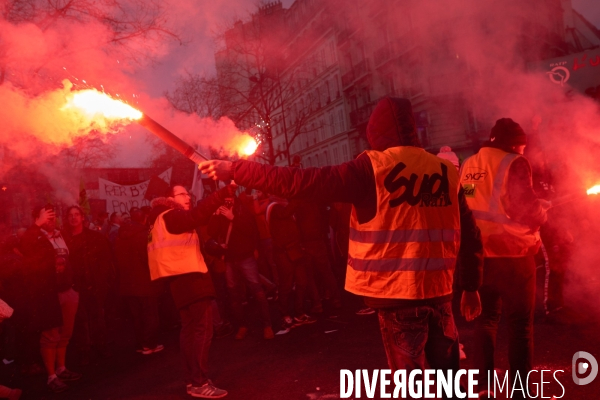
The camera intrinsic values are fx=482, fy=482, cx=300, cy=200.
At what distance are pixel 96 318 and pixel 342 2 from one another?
93.1 feet

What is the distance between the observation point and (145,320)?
6266 millimetres

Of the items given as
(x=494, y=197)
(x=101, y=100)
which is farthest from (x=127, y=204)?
(x=494, y=197)

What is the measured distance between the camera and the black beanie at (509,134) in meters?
3.44

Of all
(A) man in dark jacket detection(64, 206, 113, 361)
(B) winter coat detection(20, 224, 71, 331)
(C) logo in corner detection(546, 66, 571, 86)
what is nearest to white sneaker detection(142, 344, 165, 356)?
(A) man in dark jacket detection(64, 206, 113, 361)

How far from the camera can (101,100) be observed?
11.8 ft

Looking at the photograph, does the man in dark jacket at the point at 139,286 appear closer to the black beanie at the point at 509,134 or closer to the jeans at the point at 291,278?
the jeans at the point at 291,278

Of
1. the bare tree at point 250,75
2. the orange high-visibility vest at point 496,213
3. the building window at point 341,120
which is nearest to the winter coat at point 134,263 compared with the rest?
the orange high-visibility vest at point 496,213

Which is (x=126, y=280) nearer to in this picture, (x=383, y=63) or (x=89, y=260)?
(x=89, y=260)

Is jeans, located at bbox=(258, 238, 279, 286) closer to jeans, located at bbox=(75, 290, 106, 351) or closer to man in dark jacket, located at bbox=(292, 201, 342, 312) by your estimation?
man in dark jacket, located at bbox=(292, 201, 342, 312)

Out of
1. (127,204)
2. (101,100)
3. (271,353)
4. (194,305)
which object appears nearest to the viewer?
(101,100)

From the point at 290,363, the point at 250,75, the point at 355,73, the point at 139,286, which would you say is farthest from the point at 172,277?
the point at 355,73

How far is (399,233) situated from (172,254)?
2.54m

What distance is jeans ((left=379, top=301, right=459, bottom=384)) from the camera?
2.30 meters

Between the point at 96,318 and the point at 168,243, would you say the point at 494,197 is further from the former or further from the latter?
the point at 96,318
